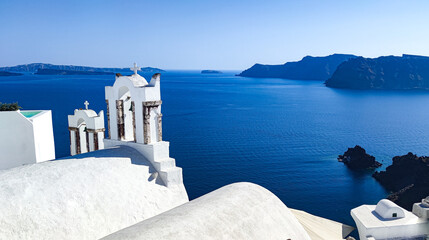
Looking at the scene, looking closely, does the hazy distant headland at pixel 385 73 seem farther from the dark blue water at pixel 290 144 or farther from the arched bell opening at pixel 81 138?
the arched bell opening at pixel 81 138

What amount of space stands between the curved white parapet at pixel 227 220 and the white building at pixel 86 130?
668 centimetres

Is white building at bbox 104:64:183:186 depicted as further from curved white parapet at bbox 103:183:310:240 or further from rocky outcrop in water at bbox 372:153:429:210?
rocky outcrop in water at bbox 372:153:429:210

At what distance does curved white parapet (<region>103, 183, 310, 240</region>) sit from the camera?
7.13 meters

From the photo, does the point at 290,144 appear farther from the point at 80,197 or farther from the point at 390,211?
the point at 80,197

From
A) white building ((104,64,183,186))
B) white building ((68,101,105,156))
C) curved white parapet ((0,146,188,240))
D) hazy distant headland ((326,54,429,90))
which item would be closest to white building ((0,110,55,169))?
white building ((68,101,105,156))

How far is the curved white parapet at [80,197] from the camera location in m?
7.36

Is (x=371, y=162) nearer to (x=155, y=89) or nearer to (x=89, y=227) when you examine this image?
(x=155, y=89)

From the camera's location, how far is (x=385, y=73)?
163m

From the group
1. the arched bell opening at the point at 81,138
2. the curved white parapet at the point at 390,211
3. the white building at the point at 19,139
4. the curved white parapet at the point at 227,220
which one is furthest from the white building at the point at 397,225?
the white building at the point at 19,139

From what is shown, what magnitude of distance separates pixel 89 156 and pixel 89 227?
2757 millimetres

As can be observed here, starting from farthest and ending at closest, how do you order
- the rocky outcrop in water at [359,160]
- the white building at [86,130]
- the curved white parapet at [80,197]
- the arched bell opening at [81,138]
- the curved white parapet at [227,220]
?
the rocky outcrop in water at [359,160] < the arched bell opening at [81,138] < the white building at [86,130] < the curved white parapet at [80,197] < the curved white parapet at [227,220]

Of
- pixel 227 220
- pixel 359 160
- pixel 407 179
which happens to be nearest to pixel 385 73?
pixel 359 160

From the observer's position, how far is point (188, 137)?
56.3 meters

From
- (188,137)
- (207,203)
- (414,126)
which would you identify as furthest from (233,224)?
(414,126)
